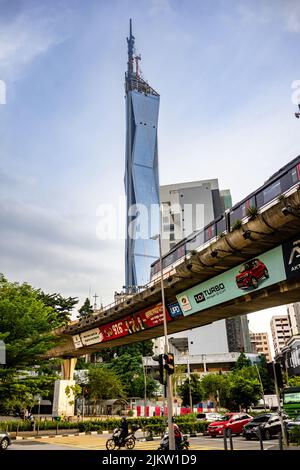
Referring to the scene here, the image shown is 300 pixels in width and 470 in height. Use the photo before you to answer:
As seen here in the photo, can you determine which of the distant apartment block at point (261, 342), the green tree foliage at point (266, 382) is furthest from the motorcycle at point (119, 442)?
the distant apartment block at point (261, 342)

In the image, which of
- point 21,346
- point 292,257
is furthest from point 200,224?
point 292,257

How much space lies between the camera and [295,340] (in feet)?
257

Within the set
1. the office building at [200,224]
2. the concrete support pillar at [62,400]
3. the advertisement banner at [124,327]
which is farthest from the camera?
the office building at [200,224]

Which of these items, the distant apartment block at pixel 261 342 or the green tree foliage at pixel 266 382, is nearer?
the green tree foliage at pixel 266 382

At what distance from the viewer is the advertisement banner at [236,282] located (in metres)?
17.4

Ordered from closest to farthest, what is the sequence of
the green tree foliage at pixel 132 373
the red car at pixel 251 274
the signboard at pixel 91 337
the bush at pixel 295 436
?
1. the bush at pixel 295 436
2. the red car at pixel 251 274
3. the signboard at pixel 91 337
4. the green tree foliage at pixel 132 373

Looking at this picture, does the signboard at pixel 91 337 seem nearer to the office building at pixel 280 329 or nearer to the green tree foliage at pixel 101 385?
the green tree foliage at pixel 101 385

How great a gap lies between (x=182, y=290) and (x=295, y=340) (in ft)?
206

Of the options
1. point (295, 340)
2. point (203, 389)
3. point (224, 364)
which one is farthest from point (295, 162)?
point (224, 364)

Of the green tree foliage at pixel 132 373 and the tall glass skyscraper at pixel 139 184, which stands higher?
the tall glass skyscraper at pixel 139 184

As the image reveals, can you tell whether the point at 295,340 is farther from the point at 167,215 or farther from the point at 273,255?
the point at 273,255

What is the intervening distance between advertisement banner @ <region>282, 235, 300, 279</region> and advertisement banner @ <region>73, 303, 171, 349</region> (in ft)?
38.2

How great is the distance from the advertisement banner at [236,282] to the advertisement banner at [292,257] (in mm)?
264

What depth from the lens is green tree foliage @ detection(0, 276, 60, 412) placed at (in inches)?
1086
